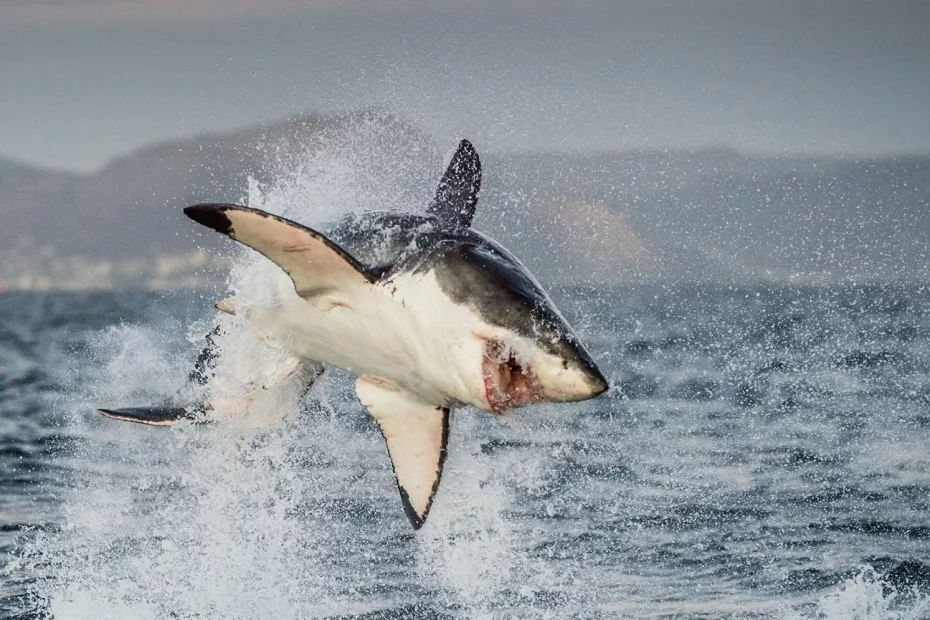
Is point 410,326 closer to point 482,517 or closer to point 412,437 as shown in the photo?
point 412,437

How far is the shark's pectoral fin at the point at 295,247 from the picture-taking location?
5199mm

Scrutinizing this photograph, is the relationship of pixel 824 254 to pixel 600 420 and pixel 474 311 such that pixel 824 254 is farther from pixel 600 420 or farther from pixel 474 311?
pixel 474 311

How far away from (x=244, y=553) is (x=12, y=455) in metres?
5.99

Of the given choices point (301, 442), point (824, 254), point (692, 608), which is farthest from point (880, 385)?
point (824, 254)

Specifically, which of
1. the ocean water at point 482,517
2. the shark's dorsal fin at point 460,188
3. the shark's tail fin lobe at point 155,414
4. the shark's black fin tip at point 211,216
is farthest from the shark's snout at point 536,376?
the shark's tail fin lobe at point 155,414

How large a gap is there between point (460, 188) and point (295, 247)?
1.91 metres

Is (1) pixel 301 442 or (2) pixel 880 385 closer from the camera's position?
(1) pixel 301 442

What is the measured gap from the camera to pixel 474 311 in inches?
191

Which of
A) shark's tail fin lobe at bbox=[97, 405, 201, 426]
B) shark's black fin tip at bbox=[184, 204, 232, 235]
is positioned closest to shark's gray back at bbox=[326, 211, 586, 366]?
shark's black fin tip at bbox=[184, 204, 232, 235]

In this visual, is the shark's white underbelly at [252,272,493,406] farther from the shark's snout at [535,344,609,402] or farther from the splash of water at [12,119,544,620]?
the splash of water at [12,119,544,620]

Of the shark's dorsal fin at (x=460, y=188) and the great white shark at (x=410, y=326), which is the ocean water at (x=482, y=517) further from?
the shark's dorsal fin at (x=460, y=188)

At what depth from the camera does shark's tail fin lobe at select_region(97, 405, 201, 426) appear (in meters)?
7.05

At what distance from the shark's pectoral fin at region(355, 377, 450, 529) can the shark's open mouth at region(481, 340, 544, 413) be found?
5.01ft

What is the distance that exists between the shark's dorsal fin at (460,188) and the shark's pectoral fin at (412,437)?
1100 mm
